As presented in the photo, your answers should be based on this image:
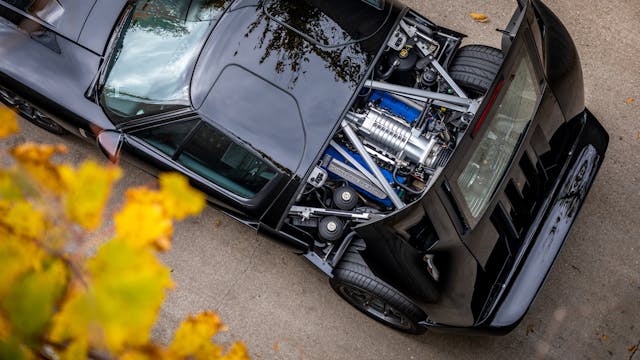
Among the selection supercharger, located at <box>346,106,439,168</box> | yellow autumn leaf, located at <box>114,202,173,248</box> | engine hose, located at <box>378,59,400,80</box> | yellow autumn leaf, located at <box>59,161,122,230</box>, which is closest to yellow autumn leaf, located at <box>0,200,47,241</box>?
yellow autumn leaf, located at <box>59,161,122,230</box>

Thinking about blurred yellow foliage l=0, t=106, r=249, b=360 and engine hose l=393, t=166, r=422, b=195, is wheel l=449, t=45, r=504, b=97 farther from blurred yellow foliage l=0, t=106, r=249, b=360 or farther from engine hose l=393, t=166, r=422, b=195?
blurred yellow foliage l=0, t=106, r=249, b=360

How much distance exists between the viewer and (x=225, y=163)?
12.4 feet

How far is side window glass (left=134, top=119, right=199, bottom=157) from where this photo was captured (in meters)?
3.78

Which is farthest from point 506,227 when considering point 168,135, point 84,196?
point 84,196

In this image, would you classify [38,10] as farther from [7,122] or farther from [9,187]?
[9,187]

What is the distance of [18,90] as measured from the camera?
409 cm

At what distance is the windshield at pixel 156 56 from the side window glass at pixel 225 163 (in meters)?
0.29

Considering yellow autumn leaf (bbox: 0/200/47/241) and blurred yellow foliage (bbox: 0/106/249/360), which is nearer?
blurred yellow foliage (bbox: 0/106/249/360)

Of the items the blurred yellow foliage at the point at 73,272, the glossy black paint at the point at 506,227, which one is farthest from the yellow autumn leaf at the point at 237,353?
the glossy black paint at the point at 506,227

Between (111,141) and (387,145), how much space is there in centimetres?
189

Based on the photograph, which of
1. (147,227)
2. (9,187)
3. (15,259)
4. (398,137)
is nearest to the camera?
(15,259)

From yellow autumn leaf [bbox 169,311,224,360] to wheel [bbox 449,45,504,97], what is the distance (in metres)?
2.37

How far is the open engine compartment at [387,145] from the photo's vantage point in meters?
3.82

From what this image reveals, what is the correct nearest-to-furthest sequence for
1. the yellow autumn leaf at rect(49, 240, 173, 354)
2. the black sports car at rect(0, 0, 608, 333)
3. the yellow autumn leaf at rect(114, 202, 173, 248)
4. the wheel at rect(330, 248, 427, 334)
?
1. the yellow autumn leaf at rect(49, 240, 173, 354)
2. the yellow autumn leaf at rect(114, 202, 173, 248)
3. the black sports car at rect(0, 0, 608, 333)
4. the wheel at rect(330, 248, 427, 334)
